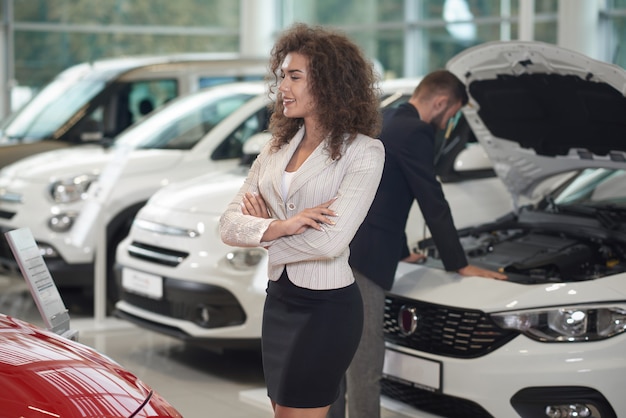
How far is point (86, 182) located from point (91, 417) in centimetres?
486

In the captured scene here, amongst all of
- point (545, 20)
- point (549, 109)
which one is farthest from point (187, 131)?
point (545, 20)

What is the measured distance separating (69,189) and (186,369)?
Result: 6.10 ft

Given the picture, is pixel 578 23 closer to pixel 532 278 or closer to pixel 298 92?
pixel 532 278

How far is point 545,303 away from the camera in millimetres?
4043

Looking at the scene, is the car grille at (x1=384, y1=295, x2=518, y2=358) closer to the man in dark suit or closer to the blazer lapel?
the man in dark suit

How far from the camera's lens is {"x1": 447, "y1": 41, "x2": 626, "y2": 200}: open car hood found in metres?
4.34

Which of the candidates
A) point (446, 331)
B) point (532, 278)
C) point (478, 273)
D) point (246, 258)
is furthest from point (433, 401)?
point (246, 258)

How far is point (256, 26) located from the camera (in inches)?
683

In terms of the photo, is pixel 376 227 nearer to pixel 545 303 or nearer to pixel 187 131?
pixel 545 303

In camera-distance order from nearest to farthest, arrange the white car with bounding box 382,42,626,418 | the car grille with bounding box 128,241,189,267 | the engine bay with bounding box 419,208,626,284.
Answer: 1. the white car with bounding box 382,42,626,418
2. the engine bay with bounding box 419,208,626,284
3. the car grille with bounding box 128,241,189,267

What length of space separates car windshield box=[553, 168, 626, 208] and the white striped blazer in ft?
7.83

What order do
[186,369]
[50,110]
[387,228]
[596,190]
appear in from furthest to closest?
[50,110]
[186,369]
[596,190]
[387,228]

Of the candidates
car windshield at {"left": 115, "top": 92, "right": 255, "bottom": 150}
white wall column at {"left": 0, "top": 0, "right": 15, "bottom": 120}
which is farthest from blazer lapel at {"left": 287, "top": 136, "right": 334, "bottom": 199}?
white wall column at {"left": 0, "top": 0, "right": 15, "bottom": 120}

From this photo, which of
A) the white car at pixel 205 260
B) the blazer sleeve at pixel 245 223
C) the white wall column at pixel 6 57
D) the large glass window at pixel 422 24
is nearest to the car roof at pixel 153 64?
the white car at pixel 205 260
